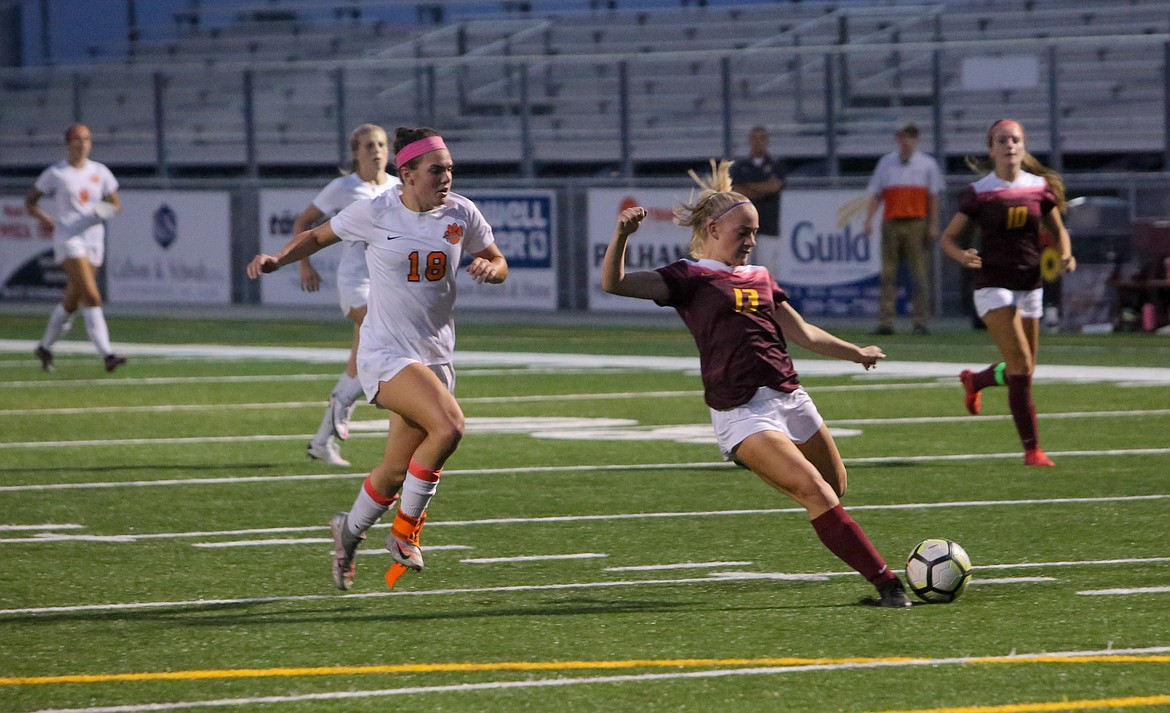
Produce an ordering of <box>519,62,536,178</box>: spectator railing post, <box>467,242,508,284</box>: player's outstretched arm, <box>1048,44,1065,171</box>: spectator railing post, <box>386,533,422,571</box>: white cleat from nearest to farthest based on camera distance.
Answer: <box>386,533,422,571</box>: white cleat
<box>467,242,508,284</box>: player's outstretched arm
<box>1048,44,1065,171</box>: spectator railing post
<box>519,62,536,178</box>: spectator railing post

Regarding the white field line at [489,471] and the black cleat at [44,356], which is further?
the black cleat at [44,356]

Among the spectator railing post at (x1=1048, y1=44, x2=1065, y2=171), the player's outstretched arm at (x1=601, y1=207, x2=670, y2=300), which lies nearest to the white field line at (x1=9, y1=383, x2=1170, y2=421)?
the player's outstretched arm at (x1=601, y1=207, x2=670, y2=300)

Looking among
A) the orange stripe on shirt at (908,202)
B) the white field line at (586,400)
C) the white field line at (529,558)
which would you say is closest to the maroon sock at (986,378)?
the white field line at (586,400)

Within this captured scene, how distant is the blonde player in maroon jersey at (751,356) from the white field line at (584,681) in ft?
3.22

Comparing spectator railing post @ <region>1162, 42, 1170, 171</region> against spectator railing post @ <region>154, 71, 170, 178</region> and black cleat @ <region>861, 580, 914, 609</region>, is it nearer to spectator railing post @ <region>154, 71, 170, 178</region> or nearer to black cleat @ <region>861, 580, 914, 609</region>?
spectator railing post @ <region>154, 71, 170, 178</region>

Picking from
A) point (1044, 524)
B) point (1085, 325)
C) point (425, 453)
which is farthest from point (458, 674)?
point (1085, 325)

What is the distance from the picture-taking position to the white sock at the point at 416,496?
797cm

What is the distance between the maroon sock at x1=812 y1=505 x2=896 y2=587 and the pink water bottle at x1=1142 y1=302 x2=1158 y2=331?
14807 mm

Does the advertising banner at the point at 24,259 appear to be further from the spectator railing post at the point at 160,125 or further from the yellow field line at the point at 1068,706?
the yellow field line at the point at 1068,706

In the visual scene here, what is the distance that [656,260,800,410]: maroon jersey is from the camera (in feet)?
25.2

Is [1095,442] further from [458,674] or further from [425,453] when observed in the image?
[458,674]

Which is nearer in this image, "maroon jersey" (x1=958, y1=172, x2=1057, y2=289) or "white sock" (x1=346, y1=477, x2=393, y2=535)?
"white sock" (x1=346, y1=477, x2=393, y2=535)

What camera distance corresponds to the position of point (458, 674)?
21.1ft

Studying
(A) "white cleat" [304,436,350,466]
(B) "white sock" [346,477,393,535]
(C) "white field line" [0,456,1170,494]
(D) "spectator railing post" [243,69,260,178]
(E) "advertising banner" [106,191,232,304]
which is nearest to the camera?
(B) "white sock" [346,477,393,535]
